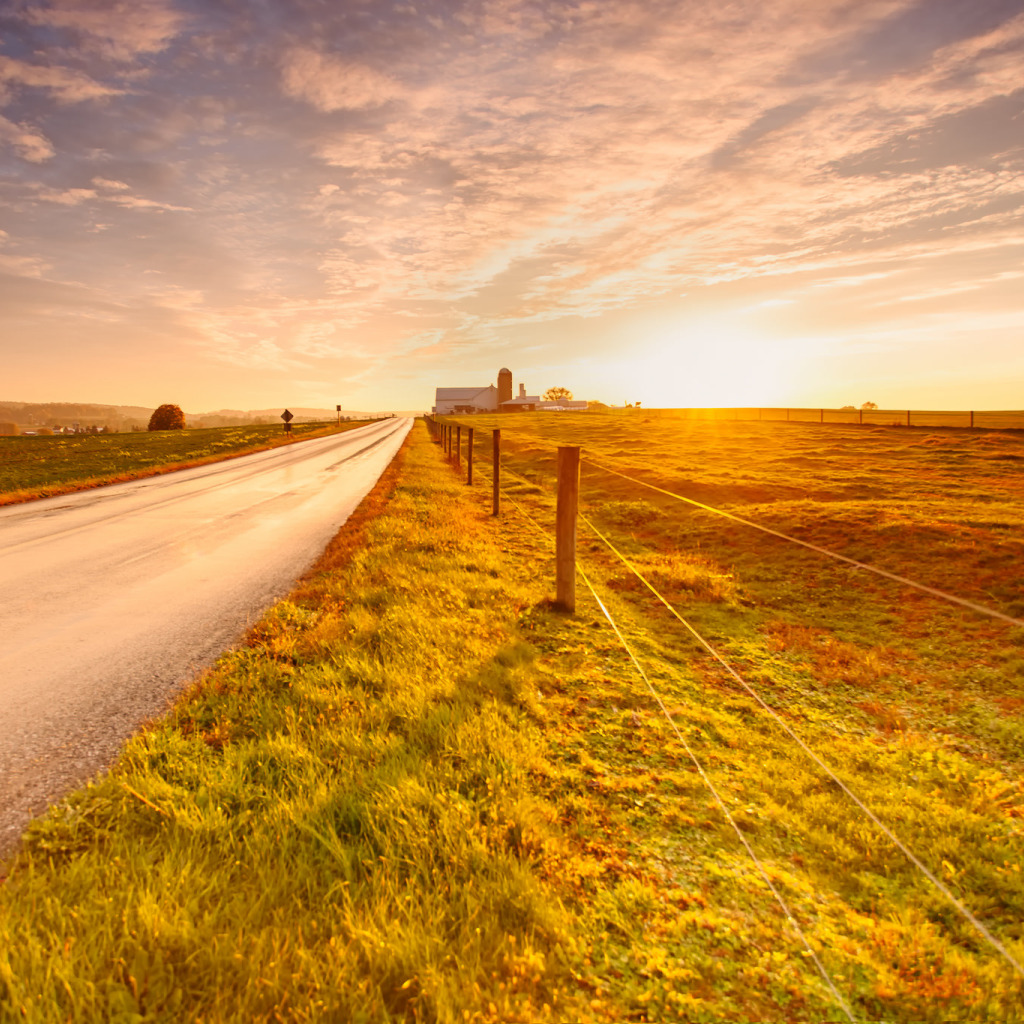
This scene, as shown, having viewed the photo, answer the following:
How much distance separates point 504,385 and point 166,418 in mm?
88719

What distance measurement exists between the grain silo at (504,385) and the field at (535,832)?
144 metres

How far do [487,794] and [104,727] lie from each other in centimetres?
276

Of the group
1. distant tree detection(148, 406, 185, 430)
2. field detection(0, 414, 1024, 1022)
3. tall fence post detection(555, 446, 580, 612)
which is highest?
distant tree detection(148, 406, 185, 430)

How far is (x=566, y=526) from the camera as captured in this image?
6.27 metres

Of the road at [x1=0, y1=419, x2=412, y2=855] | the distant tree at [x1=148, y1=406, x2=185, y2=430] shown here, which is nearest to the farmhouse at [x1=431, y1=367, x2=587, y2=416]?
the distant tree at [x1=148, y1=406, x2=185, y2=430]

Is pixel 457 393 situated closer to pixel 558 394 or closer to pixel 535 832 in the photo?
pixel 558 394

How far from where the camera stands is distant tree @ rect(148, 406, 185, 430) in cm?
7325

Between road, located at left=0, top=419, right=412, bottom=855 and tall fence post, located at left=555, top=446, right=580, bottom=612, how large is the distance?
3.42 metres

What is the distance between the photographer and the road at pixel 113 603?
3.60m

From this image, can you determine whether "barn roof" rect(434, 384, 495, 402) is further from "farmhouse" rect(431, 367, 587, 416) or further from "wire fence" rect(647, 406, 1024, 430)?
"wire fence" rect(647, 406, 1024, 430)

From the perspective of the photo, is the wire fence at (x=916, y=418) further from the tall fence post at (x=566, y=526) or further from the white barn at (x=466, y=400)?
the white barn at (x=466, y=400)

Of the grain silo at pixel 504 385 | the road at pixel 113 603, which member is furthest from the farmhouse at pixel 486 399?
the road at pixel 113 603

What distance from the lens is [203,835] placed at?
8.90ft

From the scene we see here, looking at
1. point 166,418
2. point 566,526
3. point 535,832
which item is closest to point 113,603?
point 566,526
